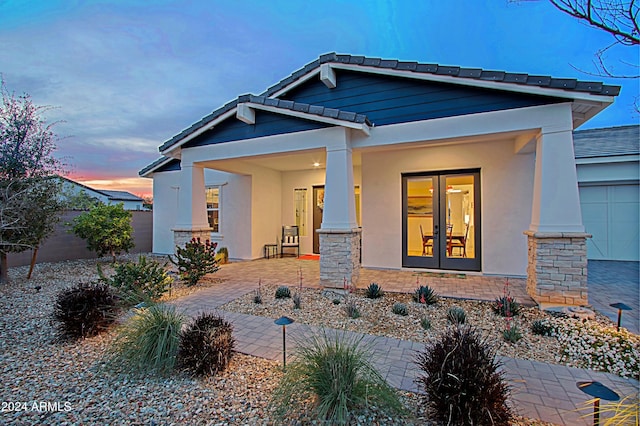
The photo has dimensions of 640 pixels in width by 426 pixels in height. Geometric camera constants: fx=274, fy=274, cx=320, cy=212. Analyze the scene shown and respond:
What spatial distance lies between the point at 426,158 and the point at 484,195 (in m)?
1.70

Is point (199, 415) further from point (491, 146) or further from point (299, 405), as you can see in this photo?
point (491, 146)

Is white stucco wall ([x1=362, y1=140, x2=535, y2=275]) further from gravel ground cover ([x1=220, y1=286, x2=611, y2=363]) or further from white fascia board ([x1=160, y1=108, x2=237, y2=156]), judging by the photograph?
white fascia board ([x1=160, y1=108, x2=237, y2=156])

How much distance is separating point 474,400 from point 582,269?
4.30 m

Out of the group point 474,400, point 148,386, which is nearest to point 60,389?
point 148,386

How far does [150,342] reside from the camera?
294 centimetres

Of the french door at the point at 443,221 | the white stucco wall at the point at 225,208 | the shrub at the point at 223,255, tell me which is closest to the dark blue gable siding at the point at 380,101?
the french door at the point at 443,221

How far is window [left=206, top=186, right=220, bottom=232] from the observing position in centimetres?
1061

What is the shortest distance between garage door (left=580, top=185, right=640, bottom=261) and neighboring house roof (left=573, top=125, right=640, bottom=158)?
116 cm

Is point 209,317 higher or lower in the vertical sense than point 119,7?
lower

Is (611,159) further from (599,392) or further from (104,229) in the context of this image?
(104,229)

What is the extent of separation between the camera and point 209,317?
3211 mm

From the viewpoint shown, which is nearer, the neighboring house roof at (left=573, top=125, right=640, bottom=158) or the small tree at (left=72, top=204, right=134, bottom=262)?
the small tree at (left=72, top=204, right=134, bottom=262)

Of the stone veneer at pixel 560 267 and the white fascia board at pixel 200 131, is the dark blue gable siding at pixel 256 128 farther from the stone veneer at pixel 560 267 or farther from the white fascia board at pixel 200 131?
the stone veneer at pixel 560 267

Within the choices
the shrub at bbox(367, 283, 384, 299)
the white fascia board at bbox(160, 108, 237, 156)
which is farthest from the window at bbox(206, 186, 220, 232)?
the shrub at bbox(367, 283, 384, 299)
